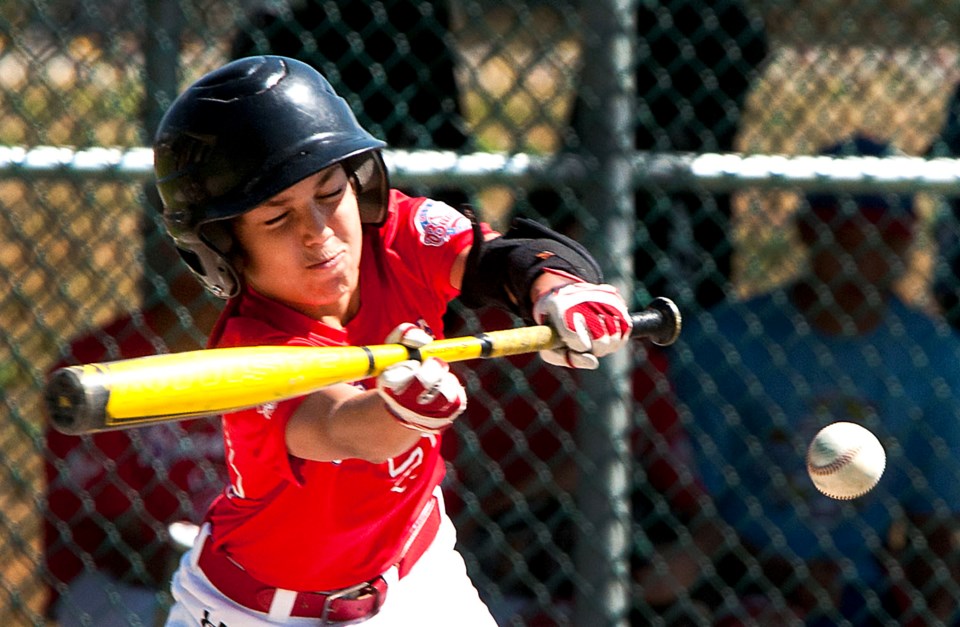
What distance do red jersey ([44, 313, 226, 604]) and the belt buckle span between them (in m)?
1.09

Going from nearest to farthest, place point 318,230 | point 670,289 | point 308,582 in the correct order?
point 318,230, point 308,582, point 670,289

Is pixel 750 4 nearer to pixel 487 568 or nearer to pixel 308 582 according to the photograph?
pixel 487 568

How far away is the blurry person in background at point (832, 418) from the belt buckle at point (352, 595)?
153 cm

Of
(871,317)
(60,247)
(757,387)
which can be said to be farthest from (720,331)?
(60,247)

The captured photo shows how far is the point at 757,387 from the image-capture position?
3.95 metres

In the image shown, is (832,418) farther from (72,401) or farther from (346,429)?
(72,401)

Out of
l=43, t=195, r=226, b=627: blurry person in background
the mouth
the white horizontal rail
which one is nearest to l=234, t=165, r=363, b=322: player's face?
the mouth

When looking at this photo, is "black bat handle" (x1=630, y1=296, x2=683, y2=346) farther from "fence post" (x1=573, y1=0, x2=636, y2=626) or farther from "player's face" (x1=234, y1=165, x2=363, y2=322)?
"fence post" (x1=573, y1=0, x2=636, y2=626)

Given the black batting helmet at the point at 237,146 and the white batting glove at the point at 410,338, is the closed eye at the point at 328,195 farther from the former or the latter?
the white batting glove at the point at 410,338

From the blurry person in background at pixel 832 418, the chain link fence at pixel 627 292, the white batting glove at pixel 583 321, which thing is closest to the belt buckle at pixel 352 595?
the white batting glove at pixel 583 321

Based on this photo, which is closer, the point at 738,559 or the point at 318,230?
the point at 318,230

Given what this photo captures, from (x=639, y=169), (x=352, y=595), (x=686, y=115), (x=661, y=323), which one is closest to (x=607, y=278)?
(x=639, y=169)

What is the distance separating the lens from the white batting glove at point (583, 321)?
235cm

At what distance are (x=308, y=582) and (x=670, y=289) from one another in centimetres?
166
